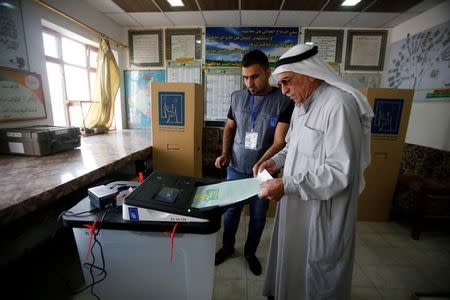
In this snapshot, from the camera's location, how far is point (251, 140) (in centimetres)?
146

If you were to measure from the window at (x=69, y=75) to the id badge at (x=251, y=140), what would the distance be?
2.12 meters

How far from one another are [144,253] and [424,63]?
3394 mm

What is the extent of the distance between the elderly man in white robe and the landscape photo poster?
2348 mm


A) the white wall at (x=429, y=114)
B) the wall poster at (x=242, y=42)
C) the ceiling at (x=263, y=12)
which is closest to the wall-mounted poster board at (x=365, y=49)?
the ceiling at (x=263, y=12)

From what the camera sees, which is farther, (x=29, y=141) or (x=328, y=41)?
(x=328, y=41)

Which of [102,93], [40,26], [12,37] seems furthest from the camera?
[102,93]

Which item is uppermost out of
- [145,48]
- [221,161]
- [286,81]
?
[145,48]

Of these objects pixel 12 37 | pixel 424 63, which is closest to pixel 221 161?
pixel 12 37

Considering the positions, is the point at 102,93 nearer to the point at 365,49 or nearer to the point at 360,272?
the point at 360,272

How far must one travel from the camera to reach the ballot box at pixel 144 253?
0.78 m

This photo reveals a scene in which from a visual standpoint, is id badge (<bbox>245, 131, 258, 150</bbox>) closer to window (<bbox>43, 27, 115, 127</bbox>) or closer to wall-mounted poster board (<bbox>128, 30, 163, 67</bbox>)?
window (<bbox>43, 27, 115, 127</bbox>)

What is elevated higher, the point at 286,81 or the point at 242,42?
the point at 242,42

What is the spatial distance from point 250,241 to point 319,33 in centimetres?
299

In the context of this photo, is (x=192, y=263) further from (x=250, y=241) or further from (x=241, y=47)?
(x=241, y=47)
